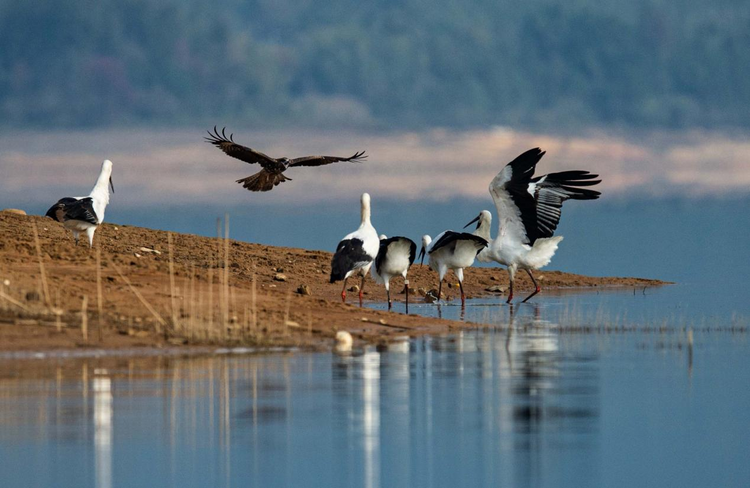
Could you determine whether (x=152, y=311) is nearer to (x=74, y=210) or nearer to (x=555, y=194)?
(x=74, y=210)

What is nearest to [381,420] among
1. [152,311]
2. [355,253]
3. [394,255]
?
[152,311]

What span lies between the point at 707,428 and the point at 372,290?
63.8ft

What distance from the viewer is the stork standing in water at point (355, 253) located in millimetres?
21281

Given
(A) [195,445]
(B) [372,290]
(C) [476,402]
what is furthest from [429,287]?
(A) [195,445]

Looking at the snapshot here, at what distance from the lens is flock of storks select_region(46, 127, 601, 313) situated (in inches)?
882

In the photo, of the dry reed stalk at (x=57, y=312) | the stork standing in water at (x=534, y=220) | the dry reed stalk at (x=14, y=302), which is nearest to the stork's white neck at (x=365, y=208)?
the stork standing in water at (x=534, y=220)

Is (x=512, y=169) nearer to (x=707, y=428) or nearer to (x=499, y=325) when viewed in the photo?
(x=499, y=325)

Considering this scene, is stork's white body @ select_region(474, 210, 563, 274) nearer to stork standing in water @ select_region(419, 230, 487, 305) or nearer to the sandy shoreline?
stork standing in water @ select_region(419, 230, 487, 305)

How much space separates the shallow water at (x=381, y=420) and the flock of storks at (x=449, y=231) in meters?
7.35

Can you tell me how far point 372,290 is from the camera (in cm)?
2908

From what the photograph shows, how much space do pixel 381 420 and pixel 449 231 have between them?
47.9 feet

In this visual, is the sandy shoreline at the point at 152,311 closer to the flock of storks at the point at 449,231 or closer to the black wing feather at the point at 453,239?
the flock of storks at the point at 449,231

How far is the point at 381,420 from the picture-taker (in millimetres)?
9680

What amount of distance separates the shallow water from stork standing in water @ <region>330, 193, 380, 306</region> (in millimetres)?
6278
